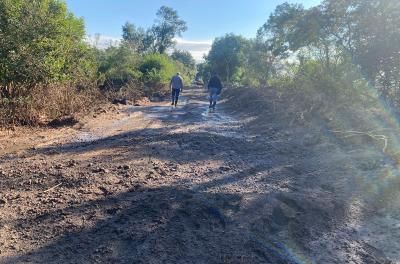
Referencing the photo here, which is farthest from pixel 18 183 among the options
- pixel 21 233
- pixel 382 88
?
pixel 382 88

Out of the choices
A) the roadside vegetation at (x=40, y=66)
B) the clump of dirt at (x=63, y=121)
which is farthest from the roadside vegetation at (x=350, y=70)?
the roadside vegetation at (x=40, y=66)

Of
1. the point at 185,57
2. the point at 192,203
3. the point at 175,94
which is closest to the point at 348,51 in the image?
the point at 175,94

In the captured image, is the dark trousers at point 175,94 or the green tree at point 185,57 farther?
the green tree at point 185,57

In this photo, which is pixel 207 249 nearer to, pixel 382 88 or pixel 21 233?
pixel 21 233

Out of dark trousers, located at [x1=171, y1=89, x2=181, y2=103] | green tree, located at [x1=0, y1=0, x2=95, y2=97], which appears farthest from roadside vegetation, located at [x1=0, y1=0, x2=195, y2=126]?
dark trousers, located at [x1=171, y1=89, x2=181, y2=103]

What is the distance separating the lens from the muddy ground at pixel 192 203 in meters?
3.55

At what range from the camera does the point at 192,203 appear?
4.47 metres

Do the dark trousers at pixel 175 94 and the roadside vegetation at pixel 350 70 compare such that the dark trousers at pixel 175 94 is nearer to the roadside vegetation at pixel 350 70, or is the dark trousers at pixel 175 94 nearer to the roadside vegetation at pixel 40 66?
the roadside vegetation at pixel 40 66

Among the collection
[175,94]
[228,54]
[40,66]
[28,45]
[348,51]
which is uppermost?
[228,54]

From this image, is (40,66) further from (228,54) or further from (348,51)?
(228,54)

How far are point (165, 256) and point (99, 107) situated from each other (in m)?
10.8

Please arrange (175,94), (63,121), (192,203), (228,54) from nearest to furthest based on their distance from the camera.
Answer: (192,203), (63,121), (175,94), (228,54)

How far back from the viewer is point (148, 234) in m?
3.76

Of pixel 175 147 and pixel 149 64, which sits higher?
pixel 149 64
